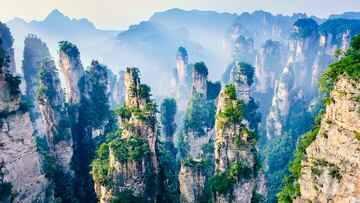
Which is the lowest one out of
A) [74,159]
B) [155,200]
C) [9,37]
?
[155,200]

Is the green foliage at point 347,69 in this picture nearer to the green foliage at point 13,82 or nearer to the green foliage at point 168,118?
the green foliage at point 13,82

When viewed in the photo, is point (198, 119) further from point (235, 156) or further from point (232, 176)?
point (232, 176)

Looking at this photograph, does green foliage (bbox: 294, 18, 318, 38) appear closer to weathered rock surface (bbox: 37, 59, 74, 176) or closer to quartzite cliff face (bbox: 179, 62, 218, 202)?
quartzite cliff face (bbox: 179, 62, 218, 202)

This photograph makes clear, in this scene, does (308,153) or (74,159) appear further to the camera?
(74,159)

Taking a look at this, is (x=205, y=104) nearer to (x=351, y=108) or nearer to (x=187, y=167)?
(x=187, y=167)

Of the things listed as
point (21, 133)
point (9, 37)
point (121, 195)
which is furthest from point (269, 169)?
point (9, 37)

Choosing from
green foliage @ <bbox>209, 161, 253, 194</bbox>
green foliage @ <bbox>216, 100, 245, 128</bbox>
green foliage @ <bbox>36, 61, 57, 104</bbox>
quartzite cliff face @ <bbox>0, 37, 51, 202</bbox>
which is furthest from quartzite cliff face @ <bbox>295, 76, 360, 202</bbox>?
green foliage @ <bbox>36, 61, 57, 104</bbox>

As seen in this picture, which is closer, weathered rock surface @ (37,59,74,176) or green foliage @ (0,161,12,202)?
green foliage @ (0,161,12,202)

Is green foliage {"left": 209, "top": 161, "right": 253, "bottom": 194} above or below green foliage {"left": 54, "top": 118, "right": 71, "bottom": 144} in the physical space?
below

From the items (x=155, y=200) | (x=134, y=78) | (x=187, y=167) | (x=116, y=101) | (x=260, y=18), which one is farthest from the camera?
(x=260, y=18)
